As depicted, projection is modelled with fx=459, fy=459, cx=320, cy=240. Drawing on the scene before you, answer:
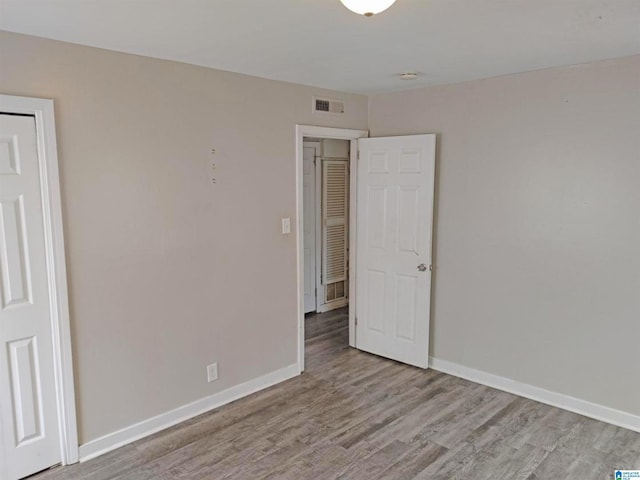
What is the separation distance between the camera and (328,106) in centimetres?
393

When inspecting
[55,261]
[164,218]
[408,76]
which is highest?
[408,76]

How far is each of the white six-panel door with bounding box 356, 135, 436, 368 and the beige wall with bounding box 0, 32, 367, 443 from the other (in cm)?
82

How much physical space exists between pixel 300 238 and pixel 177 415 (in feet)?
5.29

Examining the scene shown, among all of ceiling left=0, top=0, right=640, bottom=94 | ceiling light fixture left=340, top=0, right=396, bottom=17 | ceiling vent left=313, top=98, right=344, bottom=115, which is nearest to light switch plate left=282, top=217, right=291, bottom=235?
ceiling vent left=313, top=98, right=344, bottom=115

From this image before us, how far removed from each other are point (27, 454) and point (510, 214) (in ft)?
11.5

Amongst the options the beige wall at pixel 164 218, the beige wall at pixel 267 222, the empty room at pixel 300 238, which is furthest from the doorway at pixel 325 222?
the beige wall at pixel 164 218

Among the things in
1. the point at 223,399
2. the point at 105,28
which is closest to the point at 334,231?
the point at 223,399

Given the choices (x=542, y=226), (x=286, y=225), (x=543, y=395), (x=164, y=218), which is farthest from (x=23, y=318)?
(x=543, y=395)

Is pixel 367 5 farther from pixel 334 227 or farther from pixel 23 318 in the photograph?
pixel 334 227

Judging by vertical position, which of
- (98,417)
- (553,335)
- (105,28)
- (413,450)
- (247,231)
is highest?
(105,28)

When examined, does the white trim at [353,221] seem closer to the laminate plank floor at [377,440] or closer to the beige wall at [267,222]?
the beige wall at [267,222]

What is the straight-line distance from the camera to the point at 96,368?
2.76 m

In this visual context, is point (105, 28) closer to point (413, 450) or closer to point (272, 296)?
point (272, 296)

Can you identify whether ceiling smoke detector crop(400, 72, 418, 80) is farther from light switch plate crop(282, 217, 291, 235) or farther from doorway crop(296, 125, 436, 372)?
light switch plate crop(282, 217, 291, 235)
